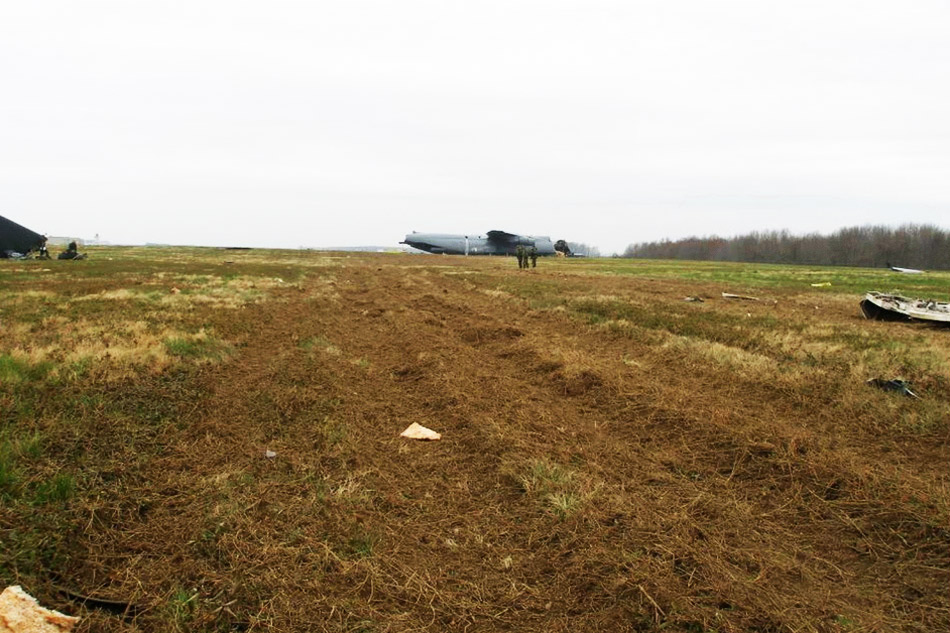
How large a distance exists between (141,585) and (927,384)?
9.55 meters

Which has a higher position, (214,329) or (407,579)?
(214,329)

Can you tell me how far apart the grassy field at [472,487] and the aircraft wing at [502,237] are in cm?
7036

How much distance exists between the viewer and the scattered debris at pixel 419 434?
18.0 feet

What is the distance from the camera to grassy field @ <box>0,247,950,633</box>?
2947 millimetres

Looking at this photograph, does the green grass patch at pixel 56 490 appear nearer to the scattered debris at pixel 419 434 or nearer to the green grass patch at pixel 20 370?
the scattered debris at pixel 419 434

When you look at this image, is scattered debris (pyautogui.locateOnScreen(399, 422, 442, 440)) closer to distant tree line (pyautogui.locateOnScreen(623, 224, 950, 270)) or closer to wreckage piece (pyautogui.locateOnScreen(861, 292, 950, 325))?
wreckage piece (pyautogui.locateOnScreen(861, 292, 950, 325))

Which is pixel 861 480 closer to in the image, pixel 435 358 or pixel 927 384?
pixel 927 384

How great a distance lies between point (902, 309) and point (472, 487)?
15816 millimetres

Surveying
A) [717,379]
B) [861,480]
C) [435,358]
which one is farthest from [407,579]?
[717,379]

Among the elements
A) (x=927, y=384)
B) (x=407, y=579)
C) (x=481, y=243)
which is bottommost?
(x=407, y=579)

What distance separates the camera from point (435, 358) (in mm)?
8758

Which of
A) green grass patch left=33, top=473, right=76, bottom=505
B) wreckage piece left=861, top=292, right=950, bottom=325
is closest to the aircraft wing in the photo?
wreckage piece left=861, top=292, right=950, bottom=325

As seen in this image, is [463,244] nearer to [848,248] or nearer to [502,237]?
[502,237]

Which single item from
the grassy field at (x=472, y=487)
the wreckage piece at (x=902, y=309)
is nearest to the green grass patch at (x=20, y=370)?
the grassy field at (x=472, y=487)
